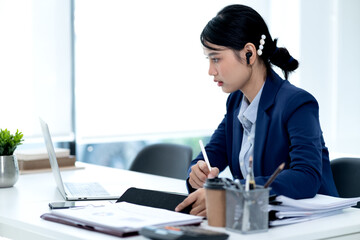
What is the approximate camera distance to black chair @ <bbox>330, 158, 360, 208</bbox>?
2229mm

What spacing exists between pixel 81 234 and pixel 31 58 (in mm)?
2501

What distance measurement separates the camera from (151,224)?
4.67 ft

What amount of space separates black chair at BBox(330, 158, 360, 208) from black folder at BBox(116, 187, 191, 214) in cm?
83

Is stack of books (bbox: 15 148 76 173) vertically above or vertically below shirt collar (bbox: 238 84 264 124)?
below

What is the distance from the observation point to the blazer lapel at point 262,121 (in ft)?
6.60

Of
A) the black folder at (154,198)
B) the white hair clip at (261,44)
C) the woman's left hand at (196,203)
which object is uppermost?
the white hair clip at (261,44)

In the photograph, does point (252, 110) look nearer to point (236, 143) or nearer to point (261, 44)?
point (236, 143)

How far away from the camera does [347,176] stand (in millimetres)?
2266

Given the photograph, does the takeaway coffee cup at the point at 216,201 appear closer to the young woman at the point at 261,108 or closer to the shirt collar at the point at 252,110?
the young woman at the point at 261,108

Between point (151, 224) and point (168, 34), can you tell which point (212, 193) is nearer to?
point (151, 224)

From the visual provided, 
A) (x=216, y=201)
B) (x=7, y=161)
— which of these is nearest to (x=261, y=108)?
(x=216, y=201)

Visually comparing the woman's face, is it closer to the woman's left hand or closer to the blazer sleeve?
the blazer sleeve

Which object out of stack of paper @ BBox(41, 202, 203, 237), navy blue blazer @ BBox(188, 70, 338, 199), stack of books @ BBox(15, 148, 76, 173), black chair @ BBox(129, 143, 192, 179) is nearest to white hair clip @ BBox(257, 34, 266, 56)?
navy blue blazer @ BBox(188, 70, 338, 199)

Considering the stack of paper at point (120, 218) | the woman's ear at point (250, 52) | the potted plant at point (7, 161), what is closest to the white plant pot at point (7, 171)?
the potted plant at point (7, 161)
